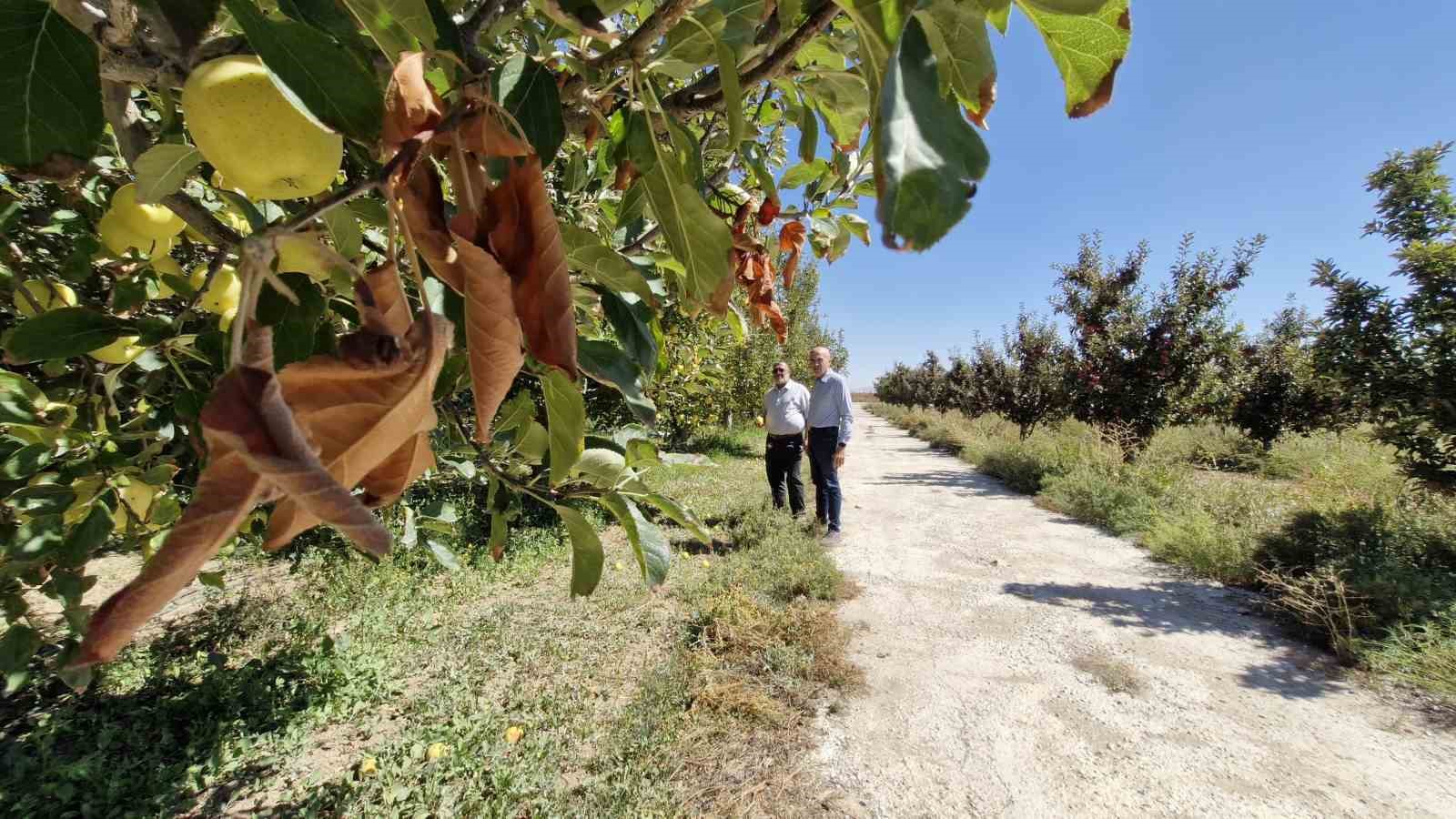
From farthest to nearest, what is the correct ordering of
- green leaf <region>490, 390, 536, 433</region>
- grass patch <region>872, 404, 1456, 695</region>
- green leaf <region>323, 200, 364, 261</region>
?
grass patch <region>872, 404, 1456, 695</region> → green leaf <region>490, 390, 536, 433</region> → green leaf <region>323, 200, 364, 261</region>

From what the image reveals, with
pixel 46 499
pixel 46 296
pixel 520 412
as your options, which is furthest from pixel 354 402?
pixel 46 296

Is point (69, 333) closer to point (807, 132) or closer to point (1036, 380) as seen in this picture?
point (807, 132)

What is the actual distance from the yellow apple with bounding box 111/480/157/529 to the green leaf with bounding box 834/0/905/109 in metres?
1.77

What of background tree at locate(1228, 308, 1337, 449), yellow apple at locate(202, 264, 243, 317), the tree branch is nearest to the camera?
the tree branch

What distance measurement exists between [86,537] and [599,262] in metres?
1.19

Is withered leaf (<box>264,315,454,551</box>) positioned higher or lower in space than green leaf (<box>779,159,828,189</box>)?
lower

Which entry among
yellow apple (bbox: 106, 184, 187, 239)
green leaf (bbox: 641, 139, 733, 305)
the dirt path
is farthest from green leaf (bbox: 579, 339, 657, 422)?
the dirt path

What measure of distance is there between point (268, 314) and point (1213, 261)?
12323 mm

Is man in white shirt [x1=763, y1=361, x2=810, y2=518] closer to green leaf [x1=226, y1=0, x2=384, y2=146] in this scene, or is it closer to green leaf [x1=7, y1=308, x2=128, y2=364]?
green leaf [x1=7, y1=308, x2=128, y2=364]

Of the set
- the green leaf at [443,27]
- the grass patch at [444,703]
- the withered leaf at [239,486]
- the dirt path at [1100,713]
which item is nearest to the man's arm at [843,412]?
the dirt path at [1100,713]

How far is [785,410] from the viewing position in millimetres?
5949

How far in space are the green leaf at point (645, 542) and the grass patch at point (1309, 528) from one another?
15.2 ft

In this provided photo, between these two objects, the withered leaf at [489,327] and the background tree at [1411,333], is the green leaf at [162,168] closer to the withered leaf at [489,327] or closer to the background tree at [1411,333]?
the withered leaf at [489,327]

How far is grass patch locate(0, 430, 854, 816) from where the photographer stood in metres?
2.25
